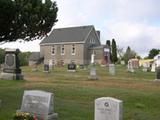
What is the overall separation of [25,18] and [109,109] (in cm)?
729

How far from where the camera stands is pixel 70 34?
72375 millimetres

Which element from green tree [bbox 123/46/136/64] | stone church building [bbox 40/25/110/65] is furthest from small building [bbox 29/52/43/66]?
green tree [bbox 123/46/136/64]

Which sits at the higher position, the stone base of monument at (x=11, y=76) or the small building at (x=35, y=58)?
the small building at (x=35, y=58)

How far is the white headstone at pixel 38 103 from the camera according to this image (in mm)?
11117

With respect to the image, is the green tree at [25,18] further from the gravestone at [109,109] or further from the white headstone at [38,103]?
the gravestone at [109,109]

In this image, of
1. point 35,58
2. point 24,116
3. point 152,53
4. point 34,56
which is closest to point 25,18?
point 24,116

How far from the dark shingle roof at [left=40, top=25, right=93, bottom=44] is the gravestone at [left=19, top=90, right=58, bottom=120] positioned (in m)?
57.7

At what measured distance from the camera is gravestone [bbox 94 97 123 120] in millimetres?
10016

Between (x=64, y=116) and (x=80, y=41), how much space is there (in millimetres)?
56838

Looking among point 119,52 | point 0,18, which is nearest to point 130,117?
point 0,18

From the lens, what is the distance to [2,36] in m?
16.5

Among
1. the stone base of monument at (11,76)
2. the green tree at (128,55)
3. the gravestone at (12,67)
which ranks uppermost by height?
the green tree at (128,55)

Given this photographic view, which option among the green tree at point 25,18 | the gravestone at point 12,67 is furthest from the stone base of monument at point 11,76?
the green tree at point 25,18

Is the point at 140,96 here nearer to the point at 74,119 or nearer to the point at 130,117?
the point at 130,117
